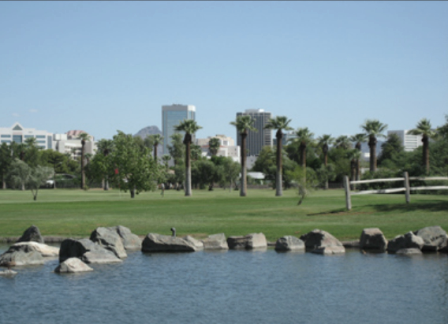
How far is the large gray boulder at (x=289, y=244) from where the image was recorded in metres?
29.5

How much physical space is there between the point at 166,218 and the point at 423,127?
55.9 meters

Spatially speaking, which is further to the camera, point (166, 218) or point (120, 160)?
point (120, 160)

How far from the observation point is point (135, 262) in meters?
26.9

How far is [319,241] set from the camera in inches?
1156

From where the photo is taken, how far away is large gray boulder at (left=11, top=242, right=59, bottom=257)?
27172 mm

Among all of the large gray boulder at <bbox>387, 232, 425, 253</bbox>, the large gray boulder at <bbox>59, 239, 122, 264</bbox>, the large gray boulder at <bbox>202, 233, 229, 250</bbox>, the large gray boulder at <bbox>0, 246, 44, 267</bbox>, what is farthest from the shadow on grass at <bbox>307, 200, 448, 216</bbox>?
the large gray boulder at <bbox>0, 246, 44, 267</bbox>

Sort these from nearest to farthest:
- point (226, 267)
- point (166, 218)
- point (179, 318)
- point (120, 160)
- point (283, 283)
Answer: point (179, 318) → point (283, 283) → point (226, 267) → point (166, 218) → point (120, 160)

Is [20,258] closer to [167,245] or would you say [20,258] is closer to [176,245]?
[167,245]

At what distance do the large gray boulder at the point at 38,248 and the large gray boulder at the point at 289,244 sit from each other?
992 cm

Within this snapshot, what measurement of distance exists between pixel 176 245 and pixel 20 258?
704cm

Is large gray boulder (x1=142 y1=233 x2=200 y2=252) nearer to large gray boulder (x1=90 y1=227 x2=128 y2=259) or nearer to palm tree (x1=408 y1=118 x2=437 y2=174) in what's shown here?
large gray boulder (x1=90 y1=227 x2=128 y2=259)

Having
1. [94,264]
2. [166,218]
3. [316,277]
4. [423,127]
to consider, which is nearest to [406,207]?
[166,218]

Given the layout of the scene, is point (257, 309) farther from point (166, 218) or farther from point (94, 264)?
point (166, 218)

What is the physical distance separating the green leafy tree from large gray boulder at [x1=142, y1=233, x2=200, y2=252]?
177ft
